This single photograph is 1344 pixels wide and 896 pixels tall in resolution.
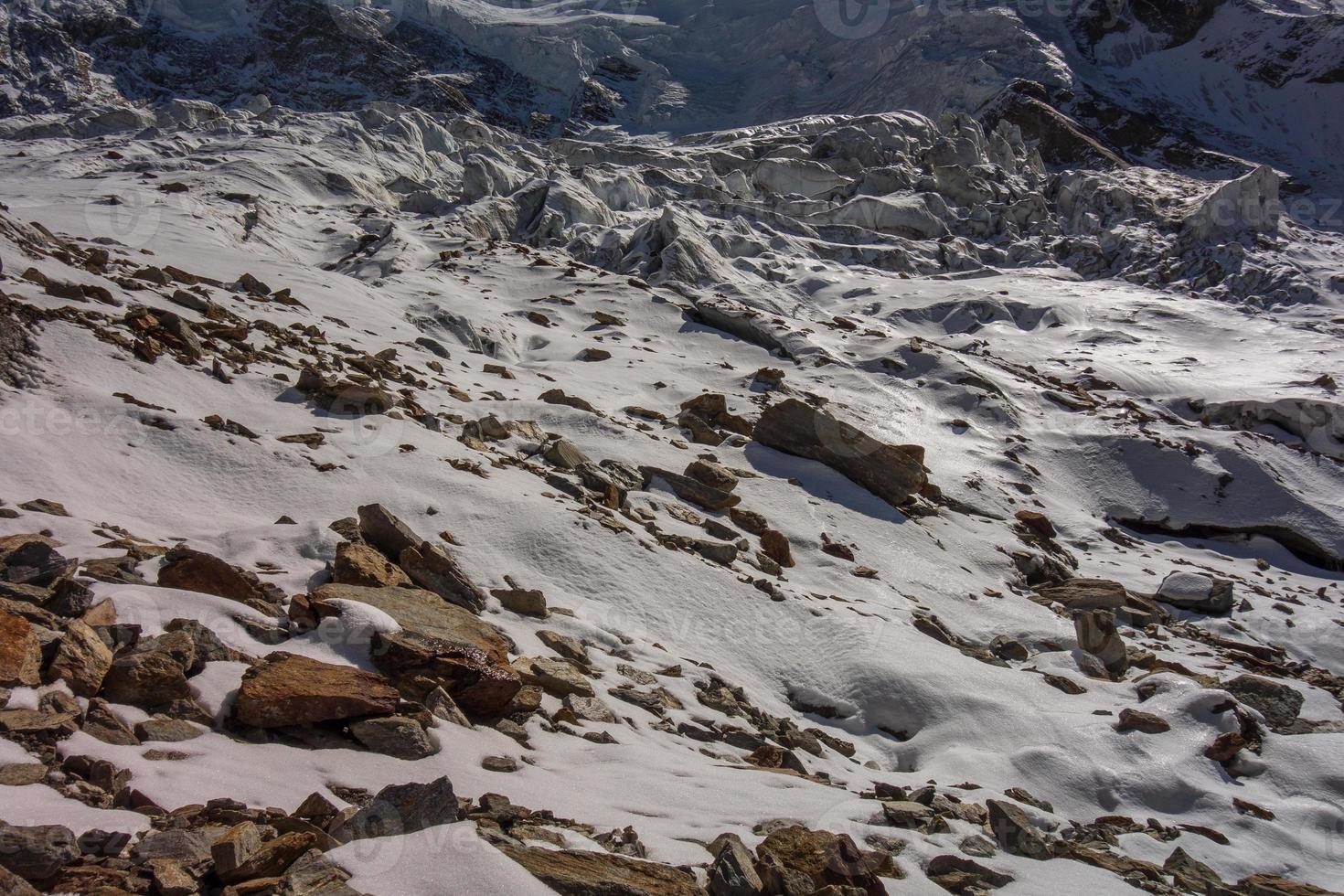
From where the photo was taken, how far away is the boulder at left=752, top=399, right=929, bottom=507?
1258 centimetres

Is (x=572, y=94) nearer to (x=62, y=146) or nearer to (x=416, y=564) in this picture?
(x=62, y=146)

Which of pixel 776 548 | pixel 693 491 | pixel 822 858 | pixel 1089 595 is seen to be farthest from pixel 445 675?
pixel 1089 595

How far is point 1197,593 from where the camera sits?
12000 millimetres

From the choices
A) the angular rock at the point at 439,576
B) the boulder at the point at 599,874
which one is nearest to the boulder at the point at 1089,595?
the angular rock at the point at 439,576

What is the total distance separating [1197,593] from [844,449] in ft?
18.0

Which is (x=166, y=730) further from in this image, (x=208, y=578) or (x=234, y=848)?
(x=208, y=578)

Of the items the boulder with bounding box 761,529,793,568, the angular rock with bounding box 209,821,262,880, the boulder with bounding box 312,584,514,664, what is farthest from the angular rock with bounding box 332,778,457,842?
the boulder with bounding box 761,529,793,568

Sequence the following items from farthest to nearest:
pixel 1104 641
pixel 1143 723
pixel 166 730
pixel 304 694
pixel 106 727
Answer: pixel 1104 641 < pixel 1143 723 < pixel 304 694 < pixel 166 730 < pixel 106 727

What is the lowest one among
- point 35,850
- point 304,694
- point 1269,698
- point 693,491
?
point 1269,698

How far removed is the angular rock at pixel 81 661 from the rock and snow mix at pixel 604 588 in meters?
0.02

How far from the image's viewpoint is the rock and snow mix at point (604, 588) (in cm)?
345

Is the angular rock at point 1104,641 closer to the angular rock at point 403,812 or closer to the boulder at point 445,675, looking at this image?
the boulder at point 445,675

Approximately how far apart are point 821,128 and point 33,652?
54.9m

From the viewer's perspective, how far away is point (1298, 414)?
19.8 metres
